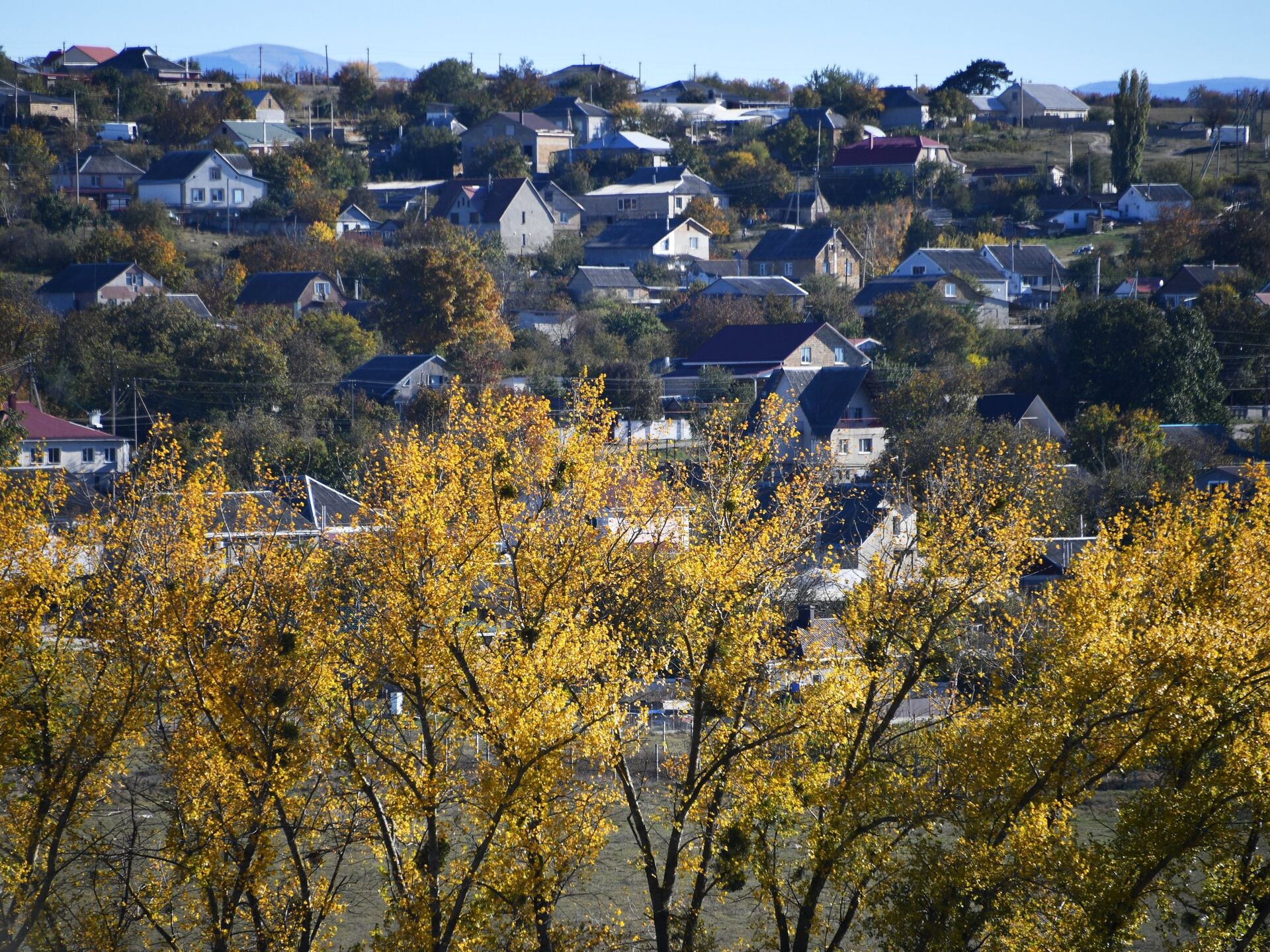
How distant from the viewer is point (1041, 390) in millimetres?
41438

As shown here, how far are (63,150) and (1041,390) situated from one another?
4339 centimetres

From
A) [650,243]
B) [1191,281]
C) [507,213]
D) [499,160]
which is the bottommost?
[1191,281]

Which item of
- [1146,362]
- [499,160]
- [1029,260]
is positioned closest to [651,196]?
[499,160]

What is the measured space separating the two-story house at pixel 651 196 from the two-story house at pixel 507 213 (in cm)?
333

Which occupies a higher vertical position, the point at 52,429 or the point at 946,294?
the point at 946,294

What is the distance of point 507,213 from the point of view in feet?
190

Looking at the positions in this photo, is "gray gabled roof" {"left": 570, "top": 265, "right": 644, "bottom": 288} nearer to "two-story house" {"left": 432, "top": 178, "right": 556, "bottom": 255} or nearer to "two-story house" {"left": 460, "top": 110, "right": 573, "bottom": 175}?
"two-story house" {"left": 432, "top": 178, "right": 556, "bottom": 255}

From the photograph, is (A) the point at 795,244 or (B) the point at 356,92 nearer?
(A) the point at 795,244

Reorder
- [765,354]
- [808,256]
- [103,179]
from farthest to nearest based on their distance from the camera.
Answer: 1. [103,179]
2. [808,256]
3. [765,354]

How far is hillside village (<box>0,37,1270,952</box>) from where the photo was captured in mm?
11734

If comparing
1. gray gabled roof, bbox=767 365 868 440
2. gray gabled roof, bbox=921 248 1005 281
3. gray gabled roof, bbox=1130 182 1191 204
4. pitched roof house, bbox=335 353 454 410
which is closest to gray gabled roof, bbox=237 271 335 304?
pitched roof house, bbox=335 353 454 410

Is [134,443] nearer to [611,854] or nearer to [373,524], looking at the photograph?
[611,854]

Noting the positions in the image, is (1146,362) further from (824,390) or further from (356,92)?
(356,92)

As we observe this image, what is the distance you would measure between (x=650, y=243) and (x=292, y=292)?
15.7 metres
